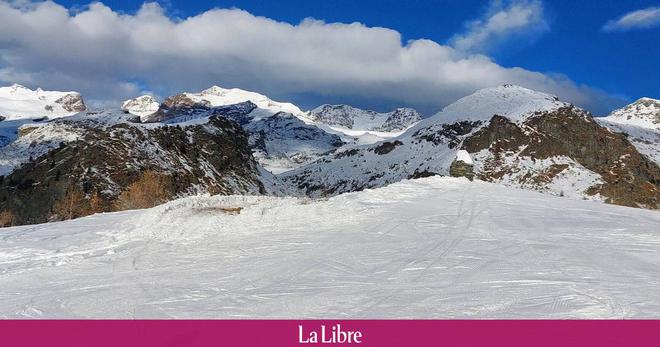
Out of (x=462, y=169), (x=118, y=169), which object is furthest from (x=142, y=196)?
(x=462, y=169)

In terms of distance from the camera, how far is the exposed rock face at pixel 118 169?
306ft

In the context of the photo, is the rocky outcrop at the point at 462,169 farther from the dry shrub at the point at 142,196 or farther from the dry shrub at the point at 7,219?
the dry shrub at the point at 7,219
